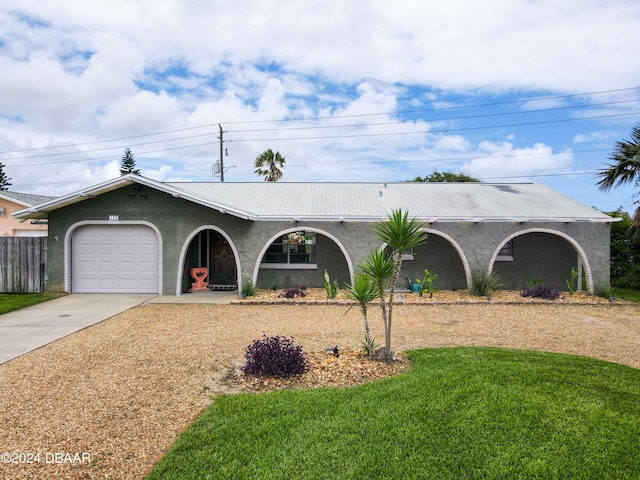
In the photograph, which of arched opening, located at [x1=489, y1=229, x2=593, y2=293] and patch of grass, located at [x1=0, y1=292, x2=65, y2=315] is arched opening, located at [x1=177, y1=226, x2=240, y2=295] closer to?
patch of grass, located at [x1=0, y1=292, x2=65, y2=315]

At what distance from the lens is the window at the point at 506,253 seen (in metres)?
15.2

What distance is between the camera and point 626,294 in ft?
48.6

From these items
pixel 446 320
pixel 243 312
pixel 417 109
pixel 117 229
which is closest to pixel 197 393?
pixel 243 312

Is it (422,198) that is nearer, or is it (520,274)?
(520,274)

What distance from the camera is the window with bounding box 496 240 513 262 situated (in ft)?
50.0

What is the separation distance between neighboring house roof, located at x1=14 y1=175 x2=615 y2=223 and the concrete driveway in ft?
11.5

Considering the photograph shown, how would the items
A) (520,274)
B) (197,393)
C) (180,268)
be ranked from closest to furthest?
1. (197,393)
2. (180,268)
3. (520,274)

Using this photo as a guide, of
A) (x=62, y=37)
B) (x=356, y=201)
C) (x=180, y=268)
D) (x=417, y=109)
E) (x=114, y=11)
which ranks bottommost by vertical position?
(x=180, y=268)

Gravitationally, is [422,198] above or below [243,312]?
above

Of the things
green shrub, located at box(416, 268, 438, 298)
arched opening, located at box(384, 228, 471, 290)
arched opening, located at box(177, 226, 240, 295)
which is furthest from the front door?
green shrub, located at box(416, 268, 438, 298)

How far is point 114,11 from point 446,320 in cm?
1090

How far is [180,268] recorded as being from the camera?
45.0ft

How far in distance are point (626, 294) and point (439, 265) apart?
7.01 m

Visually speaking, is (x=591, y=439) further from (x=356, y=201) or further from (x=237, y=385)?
(x=356, y=201)
